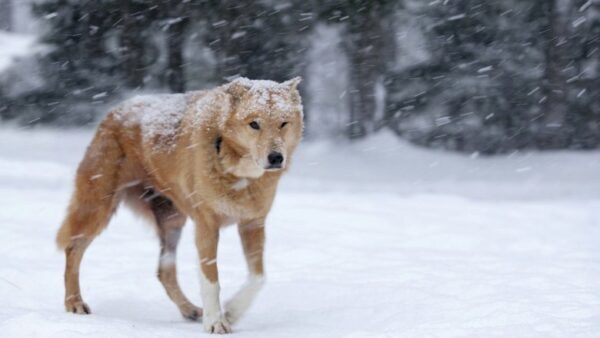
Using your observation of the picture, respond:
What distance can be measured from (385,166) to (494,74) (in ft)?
→ 10.7

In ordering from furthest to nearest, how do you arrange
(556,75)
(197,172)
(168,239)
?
(556,75) → (168,239) → (197,172)

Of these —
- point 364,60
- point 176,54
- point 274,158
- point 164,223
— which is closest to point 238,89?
point 274,158

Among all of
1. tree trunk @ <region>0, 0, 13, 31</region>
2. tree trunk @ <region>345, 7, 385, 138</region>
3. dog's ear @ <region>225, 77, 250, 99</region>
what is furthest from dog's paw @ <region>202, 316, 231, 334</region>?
tree trunk @ <region>0, 0, 13, 31</region>

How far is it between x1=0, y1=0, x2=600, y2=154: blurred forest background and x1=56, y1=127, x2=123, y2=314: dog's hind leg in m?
11.2

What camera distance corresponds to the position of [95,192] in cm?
514

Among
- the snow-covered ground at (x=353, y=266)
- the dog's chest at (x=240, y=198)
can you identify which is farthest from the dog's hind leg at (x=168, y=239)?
the dog's chest at (x=240, y=198)

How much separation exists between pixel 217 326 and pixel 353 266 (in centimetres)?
238

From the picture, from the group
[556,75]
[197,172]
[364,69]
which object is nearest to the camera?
[197,172]

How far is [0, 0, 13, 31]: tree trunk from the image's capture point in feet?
58.8

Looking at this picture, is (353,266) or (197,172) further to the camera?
(353,266)

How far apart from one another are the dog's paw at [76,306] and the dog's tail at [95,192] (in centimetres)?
43

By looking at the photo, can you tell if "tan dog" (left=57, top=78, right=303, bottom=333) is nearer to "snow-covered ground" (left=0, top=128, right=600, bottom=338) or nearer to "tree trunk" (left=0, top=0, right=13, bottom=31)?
"snow-covered ground" (left=0, top=128, right=600, bottom=338)

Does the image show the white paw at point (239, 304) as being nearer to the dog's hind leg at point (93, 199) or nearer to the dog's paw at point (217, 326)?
the dog's paw at point (217, 326)

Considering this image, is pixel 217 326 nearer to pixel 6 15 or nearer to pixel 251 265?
pixel 251 265
